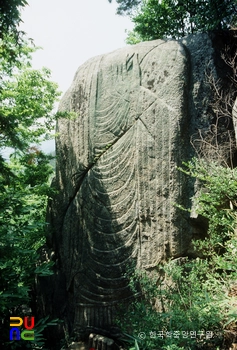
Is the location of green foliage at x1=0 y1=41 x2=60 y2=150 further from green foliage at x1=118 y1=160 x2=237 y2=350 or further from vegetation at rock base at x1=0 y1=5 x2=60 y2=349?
green foliage at x1=118 y1=160 x2=237 y2=350

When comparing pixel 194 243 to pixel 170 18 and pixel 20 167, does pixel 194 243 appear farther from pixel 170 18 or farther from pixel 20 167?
pixel 170 18

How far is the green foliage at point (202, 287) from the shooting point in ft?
11.8

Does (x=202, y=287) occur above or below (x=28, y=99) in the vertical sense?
below

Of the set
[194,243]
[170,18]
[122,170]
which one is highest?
[170,18]

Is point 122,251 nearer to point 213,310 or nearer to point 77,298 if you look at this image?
point 77,298

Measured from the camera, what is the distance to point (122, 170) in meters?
5.55

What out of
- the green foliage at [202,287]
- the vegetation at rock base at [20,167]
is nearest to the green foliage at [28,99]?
the vegetation at rock base at [20,167]

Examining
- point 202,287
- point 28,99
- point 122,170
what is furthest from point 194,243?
point 28,99

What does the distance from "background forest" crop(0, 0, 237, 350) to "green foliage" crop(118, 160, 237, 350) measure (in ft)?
0.04

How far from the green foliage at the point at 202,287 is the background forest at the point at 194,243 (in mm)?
Result: 12

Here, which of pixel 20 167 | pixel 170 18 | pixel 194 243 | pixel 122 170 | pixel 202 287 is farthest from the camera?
pixel 170 18

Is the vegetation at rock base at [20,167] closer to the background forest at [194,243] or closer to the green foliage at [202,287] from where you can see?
the background forest at [194,243]

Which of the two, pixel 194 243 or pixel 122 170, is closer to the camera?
pixel 194 243

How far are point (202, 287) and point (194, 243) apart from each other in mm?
677
